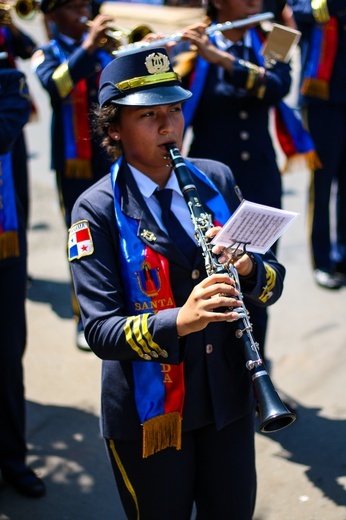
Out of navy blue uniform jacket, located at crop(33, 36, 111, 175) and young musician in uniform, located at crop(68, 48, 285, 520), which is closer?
young musician in uniform, located at crop(68, 48, 285, 520)

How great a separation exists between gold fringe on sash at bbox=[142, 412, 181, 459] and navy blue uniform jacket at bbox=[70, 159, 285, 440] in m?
0.05

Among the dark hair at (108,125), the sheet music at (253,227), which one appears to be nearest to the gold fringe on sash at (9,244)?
the dark hair at (108,125)

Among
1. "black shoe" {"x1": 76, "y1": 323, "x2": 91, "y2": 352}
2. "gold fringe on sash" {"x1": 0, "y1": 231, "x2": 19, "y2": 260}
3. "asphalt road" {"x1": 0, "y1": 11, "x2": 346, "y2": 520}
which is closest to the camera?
"gold fringe on sash" {"x1": 0, "y1": 231, "x2": 19, "y2": 260}

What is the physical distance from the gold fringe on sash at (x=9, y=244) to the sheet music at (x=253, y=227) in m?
1.48

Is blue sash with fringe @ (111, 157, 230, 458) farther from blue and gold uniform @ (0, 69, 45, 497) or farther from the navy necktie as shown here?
blue and gold uniform @ (0, 69, 45, 497)

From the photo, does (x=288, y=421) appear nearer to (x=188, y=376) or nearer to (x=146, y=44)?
(x=188, y=376)

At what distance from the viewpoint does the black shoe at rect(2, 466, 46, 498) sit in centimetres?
401

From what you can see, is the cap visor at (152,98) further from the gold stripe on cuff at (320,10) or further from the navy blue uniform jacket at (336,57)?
the navy blue uniform jacket at (336,57)

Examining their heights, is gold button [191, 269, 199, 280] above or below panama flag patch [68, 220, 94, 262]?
below

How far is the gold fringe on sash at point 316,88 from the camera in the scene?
5.90 m

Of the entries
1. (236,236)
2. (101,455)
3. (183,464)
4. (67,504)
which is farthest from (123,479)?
(101,455)

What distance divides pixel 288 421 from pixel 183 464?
0.51 meters

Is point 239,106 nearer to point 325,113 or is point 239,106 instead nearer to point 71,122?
point 71,122

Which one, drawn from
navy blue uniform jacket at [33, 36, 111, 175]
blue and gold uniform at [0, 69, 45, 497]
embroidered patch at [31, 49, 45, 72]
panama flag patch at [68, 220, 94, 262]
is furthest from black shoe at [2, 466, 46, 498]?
embroidered patch at [31, 49, 45, 72]
